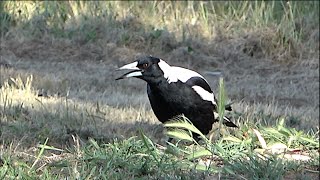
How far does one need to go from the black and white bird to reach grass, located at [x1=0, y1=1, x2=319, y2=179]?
0.58 ft

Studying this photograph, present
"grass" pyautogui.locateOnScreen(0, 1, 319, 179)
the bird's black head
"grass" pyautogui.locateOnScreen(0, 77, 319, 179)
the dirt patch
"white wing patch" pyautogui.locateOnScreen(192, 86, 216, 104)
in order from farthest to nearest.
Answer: the dirt patch, "white wing patch" pyautogui.locateOnScreen(192, 86, 216, 104), the bird's black head, "grass" pyautogui.locateOnScreen(0, 1, 319, 179), "grass" pyautogui.locateOnScreen(0, 77, 319, 179)

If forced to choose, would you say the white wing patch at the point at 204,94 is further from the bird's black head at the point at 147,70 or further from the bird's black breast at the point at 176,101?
the bird's black head at the point at 147,70

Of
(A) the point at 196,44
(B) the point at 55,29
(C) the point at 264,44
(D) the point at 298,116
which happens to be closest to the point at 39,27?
(B) the point at 55,29

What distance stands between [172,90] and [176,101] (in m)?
0.08

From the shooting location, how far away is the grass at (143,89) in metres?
4.30

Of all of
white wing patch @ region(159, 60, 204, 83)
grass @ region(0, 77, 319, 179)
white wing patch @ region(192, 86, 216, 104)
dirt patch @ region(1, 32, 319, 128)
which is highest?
white wing patch @ region(159, 60, 204, 83)

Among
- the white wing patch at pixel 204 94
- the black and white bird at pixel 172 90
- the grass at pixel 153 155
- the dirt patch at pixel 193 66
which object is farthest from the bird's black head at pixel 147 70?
the dirt patch at pixel 193 66

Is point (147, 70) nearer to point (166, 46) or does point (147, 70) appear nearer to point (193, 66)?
point (193, 66)

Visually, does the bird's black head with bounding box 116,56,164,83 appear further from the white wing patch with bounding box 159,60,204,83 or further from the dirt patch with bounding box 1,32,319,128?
the dirt patch with bounding box 1,32,319,128

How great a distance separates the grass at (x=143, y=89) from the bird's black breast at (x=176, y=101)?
0.18 metres

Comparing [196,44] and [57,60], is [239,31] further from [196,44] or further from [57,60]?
[57,60]

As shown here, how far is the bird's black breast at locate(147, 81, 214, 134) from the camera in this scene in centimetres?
497

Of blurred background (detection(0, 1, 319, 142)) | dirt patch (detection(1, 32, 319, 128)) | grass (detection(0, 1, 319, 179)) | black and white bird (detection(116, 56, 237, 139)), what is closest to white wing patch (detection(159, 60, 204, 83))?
black and white bird (detection(116, 56, 237, 139))

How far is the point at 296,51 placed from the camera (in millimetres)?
11273
